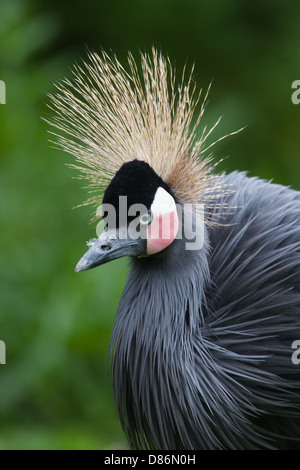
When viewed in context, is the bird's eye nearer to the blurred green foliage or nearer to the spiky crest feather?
the spiky crest feather

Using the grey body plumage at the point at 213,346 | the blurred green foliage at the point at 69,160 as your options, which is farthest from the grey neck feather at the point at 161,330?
the blurred green foliage at the point at 69,160

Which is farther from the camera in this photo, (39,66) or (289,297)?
(39,66)

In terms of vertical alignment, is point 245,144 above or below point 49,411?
above

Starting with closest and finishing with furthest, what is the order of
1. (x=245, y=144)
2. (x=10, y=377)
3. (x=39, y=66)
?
(x=10, y=377), (x=39, y=66), (x=245, y=144)

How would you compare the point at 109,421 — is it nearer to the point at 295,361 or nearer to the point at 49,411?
the point at 49,411

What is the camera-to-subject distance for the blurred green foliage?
2.84 metres

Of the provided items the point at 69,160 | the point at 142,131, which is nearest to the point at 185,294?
the point at 142,131

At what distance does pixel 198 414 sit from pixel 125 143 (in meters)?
0.69

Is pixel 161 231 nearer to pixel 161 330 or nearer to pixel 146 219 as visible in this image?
pixel 146 219

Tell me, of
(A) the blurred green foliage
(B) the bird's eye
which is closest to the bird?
(B) the bird's eye

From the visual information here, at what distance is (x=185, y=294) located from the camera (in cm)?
165
